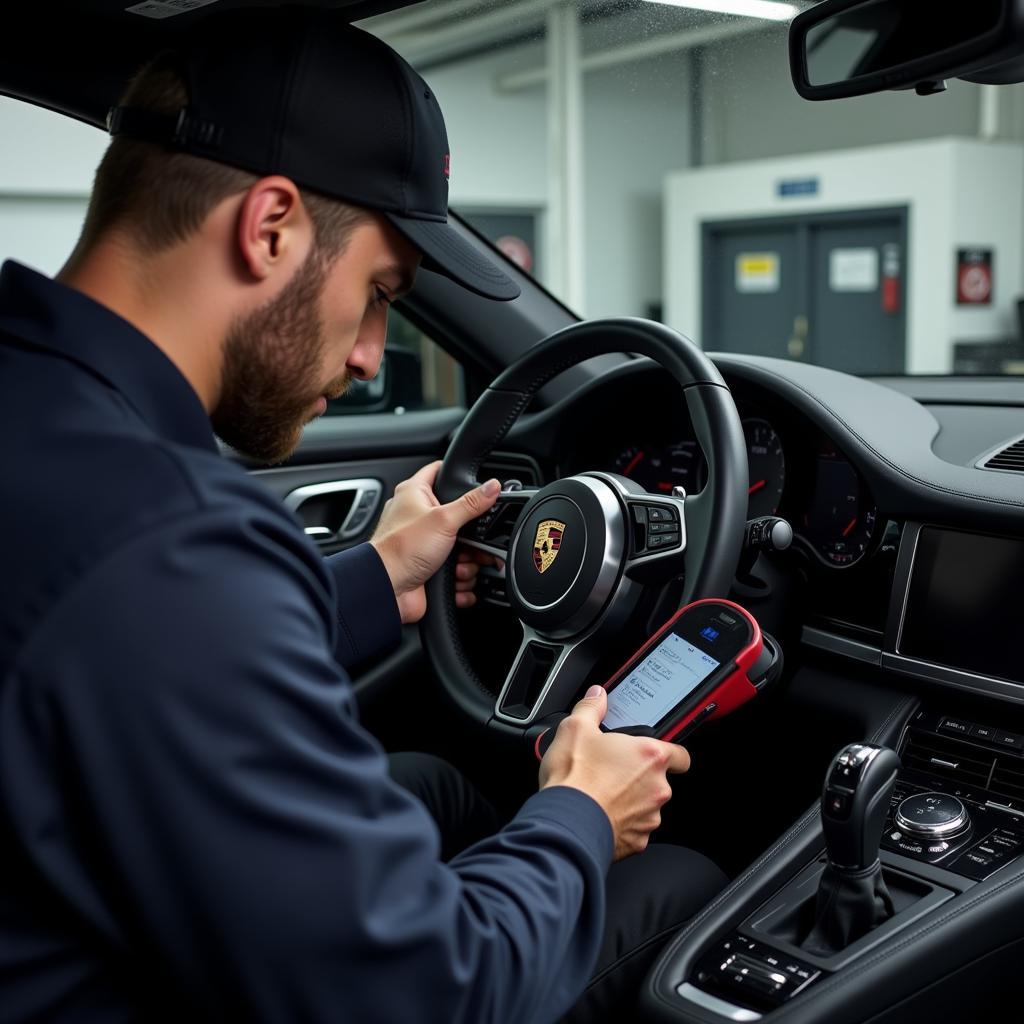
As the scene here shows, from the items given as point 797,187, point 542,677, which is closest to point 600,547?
point 542,677

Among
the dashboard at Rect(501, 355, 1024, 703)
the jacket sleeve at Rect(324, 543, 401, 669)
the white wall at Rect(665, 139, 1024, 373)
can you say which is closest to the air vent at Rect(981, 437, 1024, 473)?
the dashboard at Rect(501, 355, 1024, 703)

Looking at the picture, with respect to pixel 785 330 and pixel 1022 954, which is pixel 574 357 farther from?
pixel 785 330

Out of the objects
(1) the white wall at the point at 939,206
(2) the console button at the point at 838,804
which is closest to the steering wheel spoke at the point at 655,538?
(2) the console button at the point at 838,804

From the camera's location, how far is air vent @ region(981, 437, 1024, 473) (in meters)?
1.51

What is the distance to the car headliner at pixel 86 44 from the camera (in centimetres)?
134

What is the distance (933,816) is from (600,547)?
1.50 feet

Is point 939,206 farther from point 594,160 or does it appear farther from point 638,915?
point 638,915

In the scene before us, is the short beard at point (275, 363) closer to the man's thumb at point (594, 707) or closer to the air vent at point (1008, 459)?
the man's thumb at point (594, 707)

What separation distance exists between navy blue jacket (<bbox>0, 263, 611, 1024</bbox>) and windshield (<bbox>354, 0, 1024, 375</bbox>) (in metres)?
6.98

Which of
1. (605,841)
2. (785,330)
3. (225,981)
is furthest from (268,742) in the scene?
(785,330)

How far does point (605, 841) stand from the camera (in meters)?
0.95

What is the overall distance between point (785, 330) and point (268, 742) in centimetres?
954

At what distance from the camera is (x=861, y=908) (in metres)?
1.20

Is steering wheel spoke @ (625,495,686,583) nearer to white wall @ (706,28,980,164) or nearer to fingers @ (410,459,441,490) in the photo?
fingers @ (410,459,441,490)
